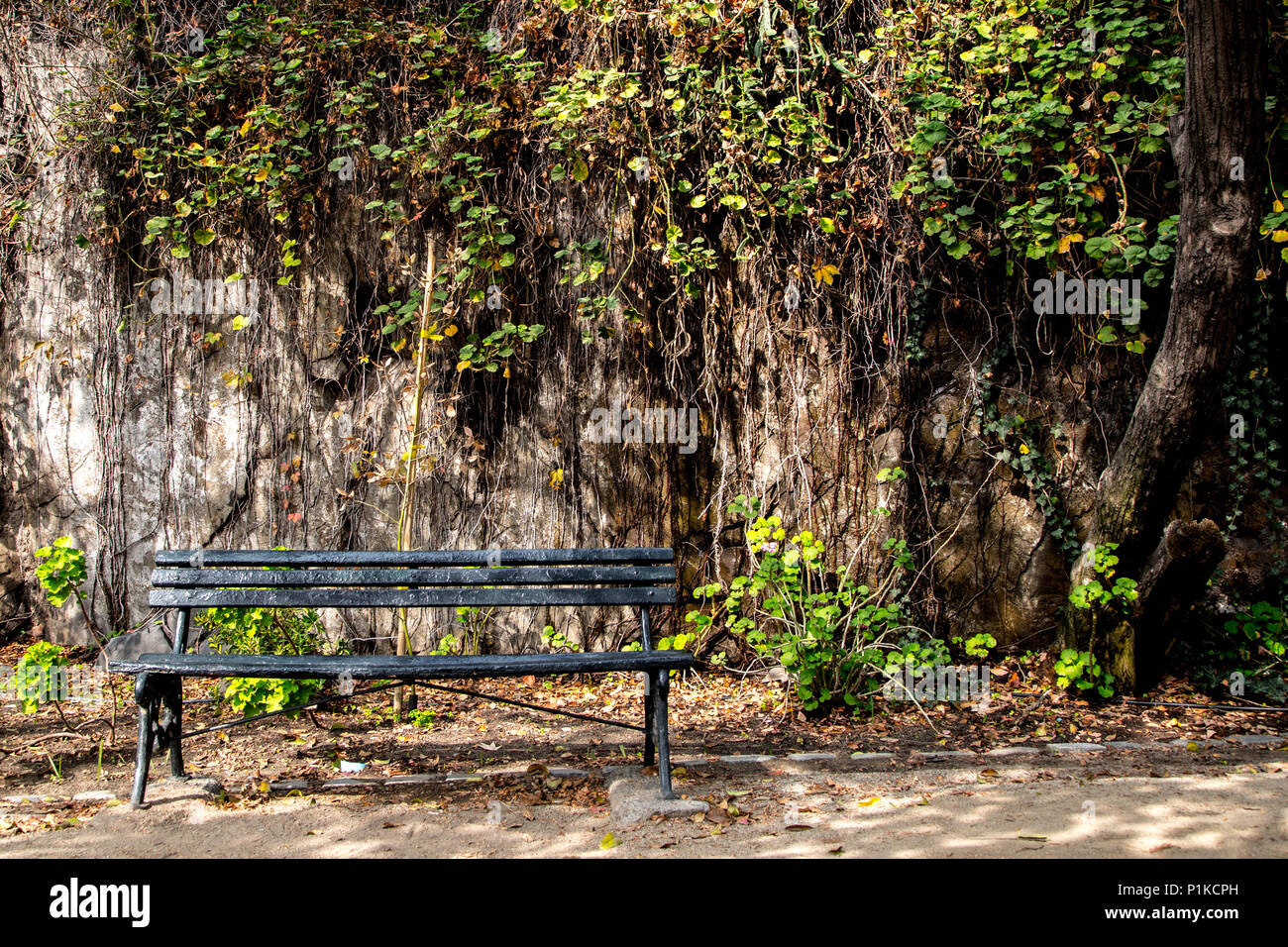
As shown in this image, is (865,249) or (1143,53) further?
(865,249)

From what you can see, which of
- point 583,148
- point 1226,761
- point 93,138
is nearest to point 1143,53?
point 583,148

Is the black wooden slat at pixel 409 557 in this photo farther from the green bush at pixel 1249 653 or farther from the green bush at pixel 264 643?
the green bush at pixel 1249 653

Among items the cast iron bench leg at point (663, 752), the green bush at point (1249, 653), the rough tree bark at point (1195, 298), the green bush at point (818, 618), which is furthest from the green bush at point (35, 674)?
the green bush at point (1249, 653)

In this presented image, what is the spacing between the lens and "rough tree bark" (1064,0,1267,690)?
3498mm

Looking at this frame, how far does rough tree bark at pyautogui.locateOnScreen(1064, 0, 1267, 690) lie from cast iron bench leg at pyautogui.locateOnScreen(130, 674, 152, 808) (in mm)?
4081

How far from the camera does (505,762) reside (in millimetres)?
3428

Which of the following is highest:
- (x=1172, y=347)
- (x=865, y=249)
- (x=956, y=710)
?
(x=865, y=249)

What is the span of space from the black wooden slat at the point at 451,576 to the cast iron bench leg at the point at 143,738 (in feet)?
1.68

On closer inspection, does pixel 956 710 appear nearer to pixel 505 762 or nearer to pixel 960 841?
pixel 960 841

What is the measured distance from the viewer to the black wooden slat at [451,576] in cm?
332

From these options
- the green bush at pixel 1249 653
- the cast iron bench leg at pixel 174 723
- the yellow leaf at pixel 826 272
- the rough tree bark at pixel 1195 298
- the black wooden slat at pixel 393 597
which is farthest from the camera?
the yellow leaf at pixel 826 272

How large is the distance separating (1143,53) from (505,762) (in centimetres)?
456

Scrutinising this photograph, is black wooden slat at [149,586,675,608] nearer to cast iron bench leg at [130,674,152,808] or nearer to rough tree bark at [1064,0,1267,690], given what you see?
cast iron bench leg at [130,674,152,808]

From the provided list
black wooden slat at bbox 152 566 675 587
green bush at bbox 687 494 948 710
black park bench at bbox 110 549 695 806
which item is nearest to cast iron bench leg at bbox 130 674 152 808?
black park bench at bbox 110 549 695 806
